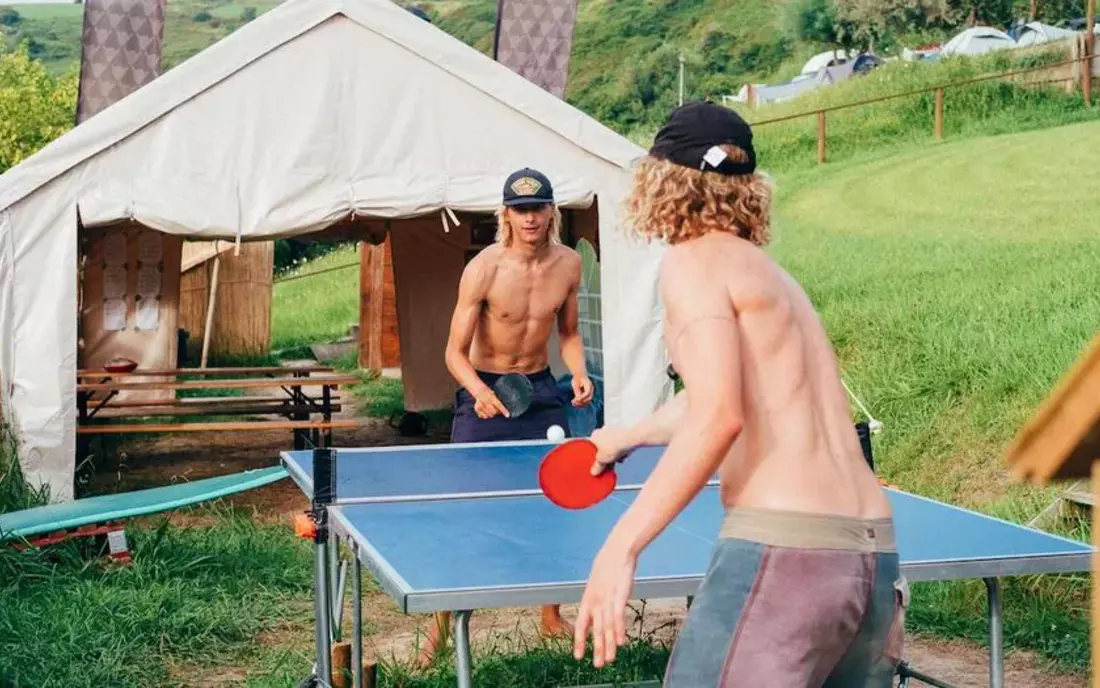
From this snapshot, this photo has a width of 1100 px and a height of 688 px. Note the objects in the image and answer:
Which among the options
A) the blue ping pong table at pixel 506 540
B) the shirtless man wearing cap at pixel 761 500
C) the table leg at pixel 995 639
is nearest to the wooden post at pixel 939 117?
the blue ping pong table at pixel 506 540

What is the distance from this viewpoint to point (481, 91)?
30.1 feet

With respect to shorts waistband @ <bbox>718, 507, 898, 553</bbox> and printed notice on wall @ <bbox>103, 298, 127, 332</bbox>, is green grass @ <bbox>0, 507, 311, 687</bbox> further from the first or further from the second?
printed notice on wall @ <bbox>103, 298, 127, 332</bbox>

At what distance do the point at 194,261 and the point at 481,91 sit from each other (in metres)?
11.0

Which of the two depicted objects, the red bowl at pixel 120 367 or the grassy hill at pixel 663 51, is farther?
the grassy hill at pixel 663 51

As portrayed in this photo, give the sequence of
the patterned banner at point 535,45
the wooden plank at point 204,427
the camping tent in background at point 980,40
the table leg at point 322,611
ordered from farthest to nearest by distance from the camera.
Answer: the camping tent in background at point 980,40
the patterned banner at point 535,45
the wooden plank at point 204,427
the table leg at point 322,611

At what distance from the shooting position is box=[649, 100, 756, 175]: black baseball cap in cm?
274

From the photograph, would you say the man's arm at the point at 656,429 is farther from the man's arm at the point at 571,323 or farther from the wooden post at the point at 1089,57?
the wooden post at the point at 1089,57

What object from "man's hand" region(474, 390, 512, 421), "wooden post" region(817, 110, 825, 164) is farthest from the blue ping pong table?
"wooden post" region(817, 110, 825, 164)

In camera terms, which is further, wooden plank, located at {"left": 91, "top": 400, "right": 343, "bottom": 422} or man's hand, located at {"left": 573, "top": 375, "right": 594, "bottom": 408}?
wooden plank, located at {"left": 91, "top": 400, "right": 343, "bottom": 422}

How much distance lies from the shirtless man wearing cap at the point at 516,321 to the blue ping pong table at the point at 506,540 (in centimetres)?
101

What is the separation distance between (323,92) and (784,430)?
679cm

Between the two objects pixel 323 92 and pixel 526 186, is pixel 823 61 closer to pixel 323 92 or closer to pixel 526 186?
pixel 323 92

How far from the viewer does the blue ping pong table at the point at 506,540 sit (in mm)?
3258

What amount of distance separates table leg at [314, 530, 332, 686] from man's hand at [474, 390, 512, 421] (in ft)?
4.87
